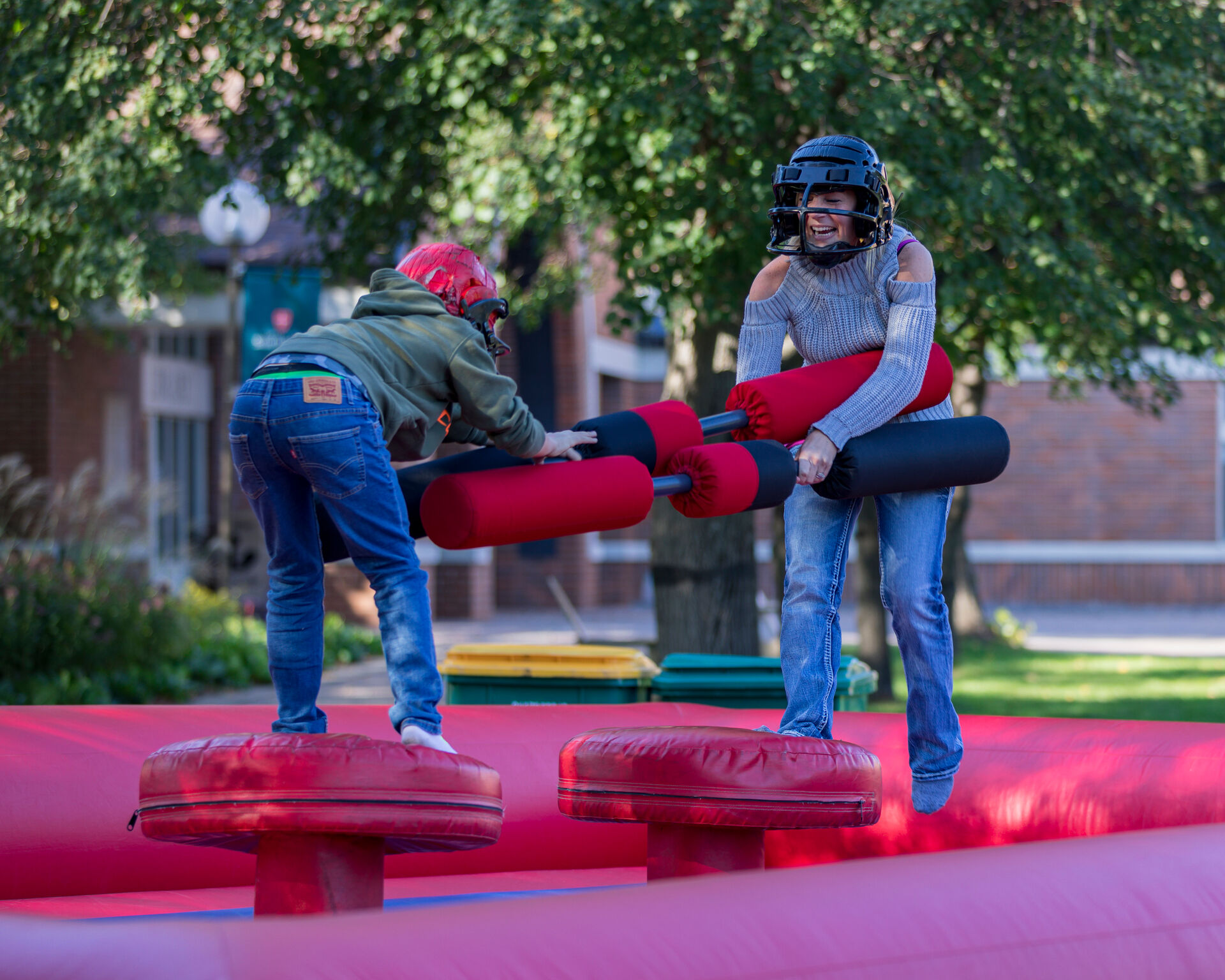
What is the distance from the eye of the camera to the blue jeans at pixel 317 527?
3.07 metres

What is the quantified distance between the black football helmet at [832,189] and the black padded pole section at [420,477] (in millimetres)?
963

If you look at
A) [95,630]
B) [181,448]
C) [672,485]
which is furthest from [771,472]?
[181,448]

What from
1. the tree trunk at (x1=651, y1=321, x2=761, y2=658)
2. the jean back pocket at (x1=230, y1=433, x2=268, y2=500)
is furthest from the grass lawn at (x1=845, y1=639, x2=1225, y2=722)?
the jean back pocket at (x1=230, y1=433, x2=268, y2=500)

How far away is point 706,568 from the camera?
860 centimetres

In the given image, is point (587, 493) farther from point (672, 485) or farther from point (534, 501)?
point (672, 485)

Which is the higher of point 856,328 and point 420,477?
point 856,328

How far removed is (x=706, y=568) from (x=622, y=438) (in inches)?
200

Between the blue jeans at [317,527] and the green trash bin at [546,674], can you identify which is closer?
the blue jeans at [317,527]

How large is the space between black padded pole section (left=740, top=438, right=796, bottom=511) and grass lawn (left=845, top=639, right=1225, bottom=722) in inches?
193

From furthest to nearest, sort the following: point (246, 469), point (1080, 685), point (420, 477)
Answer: point (1080, 685) < point (420, 477) < point (246, 469)

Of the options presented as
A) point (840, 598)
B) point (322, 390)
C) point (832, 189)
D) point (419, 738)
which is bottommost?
point (419, 738)

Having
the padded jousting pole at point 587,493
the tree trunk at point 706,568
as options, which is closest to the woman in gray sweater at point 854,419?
the padded jousting pole at point 587,493

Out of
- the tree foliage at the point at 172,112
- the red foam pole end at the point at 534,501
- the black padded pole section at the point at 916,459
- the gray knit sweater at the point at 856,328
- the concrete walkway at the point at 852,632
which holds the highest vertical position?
the tree foliage at the point at 172,112

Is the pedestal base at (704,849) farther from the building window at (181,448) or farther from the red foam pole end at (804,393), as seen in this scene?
the building window at (181,448)
